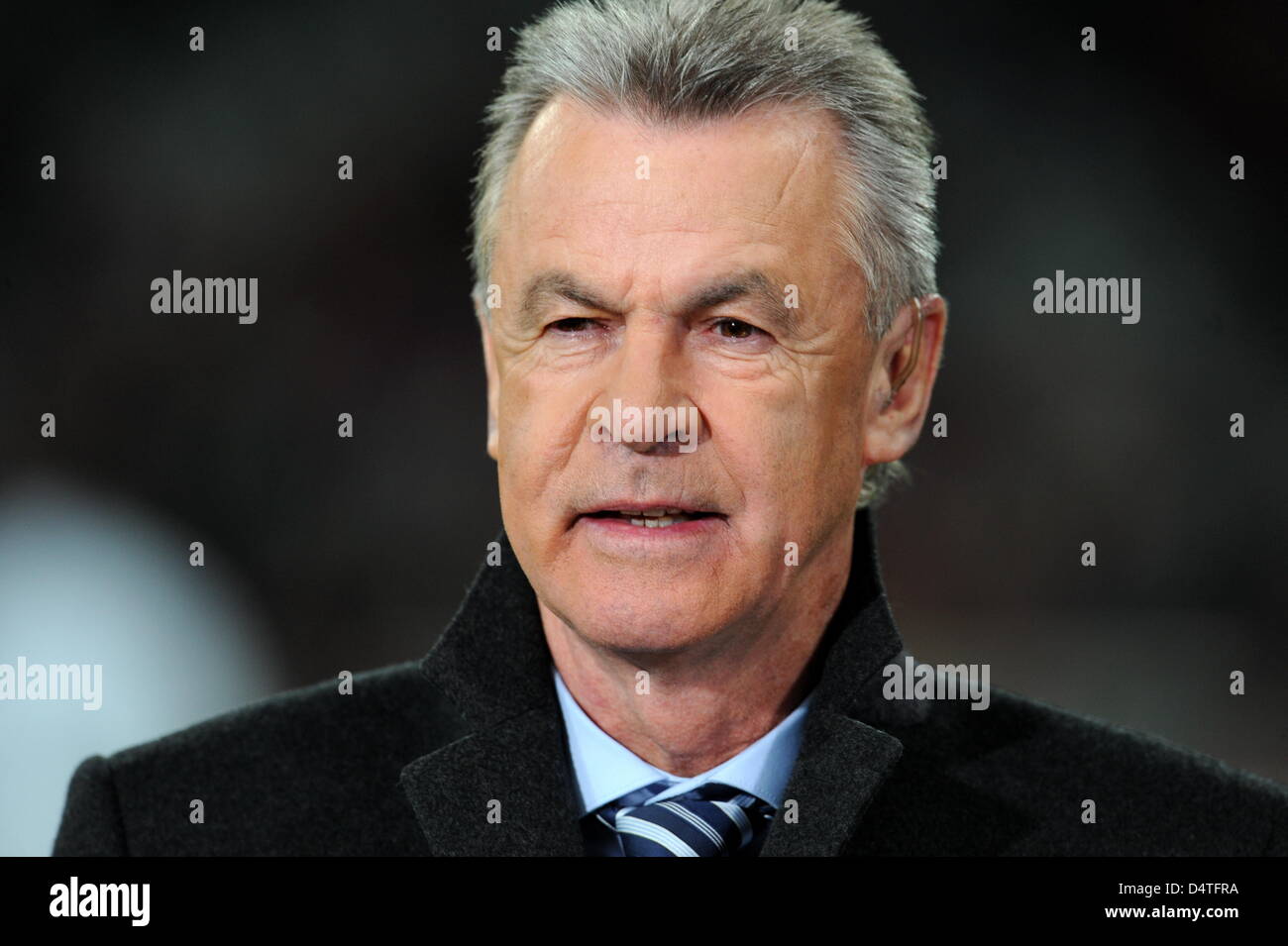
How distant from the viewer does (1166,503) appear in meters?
3.00

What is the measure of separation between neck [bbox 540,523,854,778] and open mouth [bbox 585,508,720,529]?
13 cm

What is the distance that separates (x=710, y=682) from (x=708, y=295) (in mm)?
400

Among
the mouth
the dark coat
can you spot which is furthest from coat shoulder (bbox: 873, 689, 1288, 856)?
the mouth

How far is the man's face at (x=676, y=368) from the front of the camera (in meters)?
1.52

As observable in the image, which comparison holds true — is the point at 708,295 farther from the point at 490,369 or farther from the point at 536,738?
the point at 536,738

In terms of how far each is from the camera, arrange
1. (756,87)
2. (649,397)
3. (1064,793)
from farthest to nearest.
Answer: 1. (1064,793)
2. (756,87)
3. (649,397)

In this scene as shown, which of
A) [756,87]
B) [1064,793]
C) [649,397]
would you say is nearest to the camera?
[649,397]

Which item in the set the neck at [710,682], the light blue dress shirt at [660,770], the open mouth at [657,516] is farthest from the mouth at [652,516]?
the light blue dress shirt at [660,770]

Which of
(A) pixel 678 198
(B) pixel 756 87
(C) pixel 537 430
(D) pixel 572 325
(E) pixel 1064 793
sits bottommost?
(E) pixel 1064 793

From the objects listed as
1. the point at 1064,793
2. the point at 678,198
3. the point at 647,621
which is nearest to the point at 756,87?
the point at 678,198

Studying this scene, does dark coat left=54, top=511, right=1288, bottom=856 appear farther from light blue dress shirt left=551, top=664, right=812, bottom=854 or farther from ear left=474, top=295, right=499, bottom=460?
ear left=474, top=295, right=499, bottom=460

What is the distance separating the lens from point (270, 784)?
68.4 inches

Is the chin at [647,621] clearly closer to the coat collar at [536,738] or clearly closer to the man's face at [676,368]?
the man's face at [676,368]
